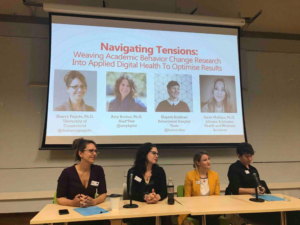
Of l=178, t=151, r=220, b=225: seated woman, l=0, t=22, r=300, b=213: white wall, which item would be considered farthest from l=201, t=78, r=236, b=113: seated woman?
l=178, t=151, r=220, b=225: seated woman

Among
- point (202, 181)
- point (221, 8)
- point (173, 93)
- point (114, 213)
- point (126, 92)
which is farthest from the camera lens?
point (221, 8)

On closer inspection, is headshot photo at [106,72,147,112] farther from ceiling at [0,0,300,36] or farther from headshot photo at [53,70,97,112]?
ceiling at [0,0,300,36]

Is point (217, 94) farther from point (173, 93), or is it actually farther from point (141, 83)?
point (141, 83)

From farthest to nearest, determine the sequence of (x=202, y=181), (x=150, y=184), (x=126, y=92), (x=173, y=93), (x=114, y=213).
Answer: (x=173, y=93), (x=126, y=92), (x=202, y=181), (x=150, y=184), (x=114, y=213)

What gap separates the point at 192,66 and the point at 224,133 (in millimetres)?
1247

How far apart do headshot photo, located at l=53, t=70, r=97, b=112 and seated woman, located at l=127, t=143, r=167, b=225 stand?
133 centimetres

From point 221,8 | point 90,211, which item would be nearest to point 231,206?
Answer: point 90,211

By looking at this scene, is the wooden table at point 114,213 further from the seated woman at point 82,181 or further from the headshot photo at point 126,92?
the headshot photo at point 126,92

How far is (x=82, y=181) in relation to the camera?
227cm

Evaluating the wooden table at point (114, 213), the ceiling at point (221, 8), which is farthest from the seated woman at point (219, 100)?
the wooden table at point (114, 213)

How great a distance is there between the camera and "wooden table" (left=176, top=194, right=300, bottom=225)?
75.7 inches

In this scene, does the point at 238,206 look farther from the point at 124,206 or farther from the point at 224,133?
the point at 224,133

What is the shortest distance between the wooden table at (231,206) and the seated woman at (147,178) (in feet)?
0.87

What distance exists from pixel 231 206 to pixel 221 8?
363 cm
